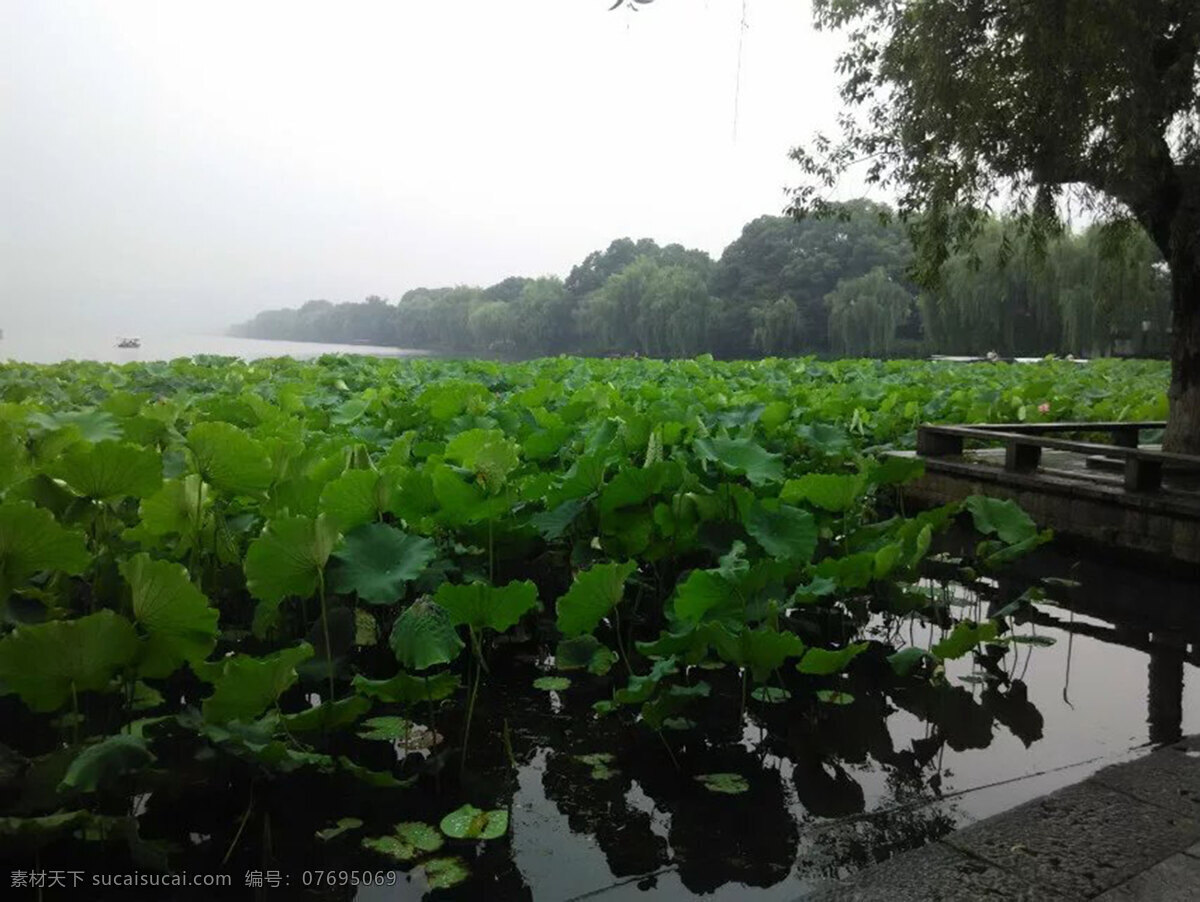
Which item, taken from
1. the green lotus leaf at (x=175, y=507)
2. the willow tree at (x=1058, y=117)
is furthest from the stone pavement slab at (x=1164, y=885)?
the willow tree at (x=1058, y=117)

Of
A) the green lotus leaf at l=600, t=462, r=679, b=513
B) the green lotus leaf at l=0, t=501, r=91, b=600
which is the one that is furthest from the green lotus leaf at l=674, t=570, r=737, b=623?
the green lotus leaf at l=0, t=501, r=91, b=600

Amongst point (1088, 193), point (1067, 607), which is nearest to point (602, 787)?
point (1067, 607)

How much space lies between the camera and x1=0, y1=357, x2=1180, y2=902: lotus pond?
1.51 meters

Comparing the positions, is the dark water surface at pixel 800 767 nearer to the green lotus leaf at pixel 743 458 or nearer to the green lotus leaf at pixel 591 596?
the green lotus leaf at pixel 591 596

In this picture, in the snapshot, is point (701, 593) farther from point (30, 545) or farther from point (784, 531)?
point (30, 545)

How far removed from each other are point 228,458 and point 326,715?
65 centimetres

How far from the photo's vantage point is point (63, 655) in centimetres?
133

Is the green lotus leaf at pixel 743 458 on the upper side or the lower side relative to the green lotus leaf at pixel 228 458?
lower

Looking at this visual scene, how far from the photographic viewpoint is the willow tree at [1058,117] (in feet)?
13.7

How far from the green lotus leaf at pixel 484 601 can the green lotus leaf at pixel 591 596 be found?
0.45ft

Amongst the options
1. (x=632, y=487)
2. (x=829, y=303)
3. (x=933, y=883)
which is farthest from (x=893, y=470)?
→ (x=829, y=303)

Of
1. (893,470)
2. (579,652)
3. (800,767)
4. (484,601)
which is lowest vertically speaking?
(800,767)

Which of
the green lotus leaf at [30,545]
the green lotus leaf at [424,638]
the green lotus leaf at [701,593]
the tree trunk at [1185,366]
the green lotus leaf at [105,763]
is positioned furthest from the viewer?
the tree trunk at [1185,366]

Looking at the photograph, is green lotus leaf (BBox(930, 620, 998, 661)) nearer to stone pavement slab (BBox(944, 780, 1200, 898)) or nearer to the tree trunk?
stone pavement slab (BBox(944, 780, 1200, 898))
